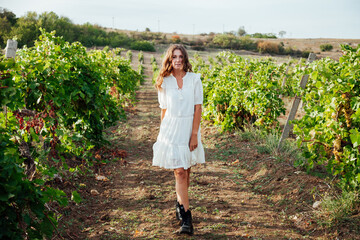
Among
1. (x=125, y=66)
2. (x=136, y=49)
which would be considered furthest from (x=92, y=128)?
(x=136, y=49)

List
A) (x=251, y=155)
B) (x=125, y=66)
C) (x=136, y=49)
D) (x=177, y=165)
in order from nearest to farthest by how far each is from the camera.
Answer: (x=177, y=165), (x=251, y=155), (x=125, y=66), (x=136, y=49)

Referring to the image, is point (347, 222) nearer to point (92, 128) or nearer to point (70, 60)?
point (92, 128)

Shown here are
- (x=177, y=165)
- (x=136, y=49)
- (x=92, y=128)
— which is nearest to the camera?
(x=177, y=165)

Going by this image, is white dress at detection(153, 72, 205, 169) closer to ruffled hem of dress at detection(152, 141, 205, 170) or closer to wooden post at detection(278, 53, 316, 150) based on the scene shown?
ruffled hem of dress at detection(152, 141, 205, 170)

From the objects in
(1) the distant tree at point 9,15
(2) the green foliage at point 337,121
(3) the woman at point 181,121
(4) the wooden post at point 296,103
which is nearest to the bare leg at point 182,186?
(3) the woman at point 181,121

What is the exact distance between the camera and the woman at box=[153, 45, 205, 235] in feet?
9.21

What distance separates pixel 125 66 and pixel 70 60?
19.7 ft

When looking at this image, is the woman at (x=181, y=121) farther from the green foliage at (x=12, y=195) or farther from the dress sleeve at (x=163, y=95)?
the green foliage at (x=12, y=195)

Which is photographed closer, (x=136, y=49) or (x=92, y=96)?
(x=92, y=96)

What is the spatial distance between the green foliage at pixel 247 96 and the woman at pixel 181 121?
3.10 m

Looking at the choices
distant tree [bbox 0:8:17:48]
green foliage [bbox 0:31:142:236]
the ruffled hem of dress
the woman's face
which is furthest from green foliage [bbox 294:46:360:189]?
distant tree [bbox 0:8:17:48]

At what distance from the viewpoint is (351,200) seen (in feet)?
9.83

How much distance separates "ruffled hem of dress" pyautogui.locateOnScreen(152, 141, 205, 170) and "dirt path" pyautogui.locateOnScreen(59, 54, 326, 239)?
0.70 m

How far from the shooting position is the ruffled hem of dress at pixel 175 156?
2.75 m
